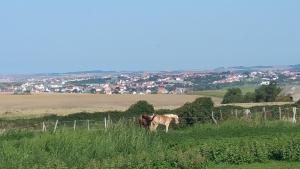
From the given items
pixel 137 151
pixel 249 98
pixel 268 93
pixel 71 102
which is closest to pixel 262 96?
pixel 268 93

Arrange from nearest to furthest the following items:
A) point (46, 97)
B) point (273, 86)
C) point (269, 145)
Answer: point (269, 145), point (273, 86), point (46, 97)

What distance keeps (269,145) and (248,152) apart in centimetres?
120

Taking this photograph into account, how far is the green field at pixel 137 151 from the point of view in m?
19.5

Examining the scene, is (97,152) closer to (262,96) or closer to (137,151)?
(137,151)

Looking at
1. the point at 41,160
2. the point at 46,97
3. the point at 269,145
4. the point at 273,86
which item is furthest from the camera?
the point at 46,97

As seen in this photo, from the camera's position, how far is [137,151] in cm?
2261

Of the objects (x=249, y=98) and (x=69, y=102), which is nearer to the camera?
(x=249, y=98)

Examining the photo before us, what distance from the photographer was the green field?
1948 cm

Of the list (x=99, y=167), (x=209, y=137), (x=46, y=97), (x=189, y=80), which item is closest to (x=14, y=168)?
(x=99, y=167)

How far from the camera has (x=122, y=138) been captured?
77.3ft

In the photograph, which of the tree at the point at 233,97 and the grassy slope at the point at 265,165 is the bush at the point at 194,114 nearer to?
the grassy slope at the point at 265,165

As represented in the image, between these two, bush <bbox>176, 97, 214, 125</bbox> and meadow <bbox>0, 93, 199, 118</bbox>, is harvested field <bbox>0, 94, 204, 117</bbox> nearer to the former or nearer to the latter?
meadow <bbox>0, 93, 199, 118</bbox>

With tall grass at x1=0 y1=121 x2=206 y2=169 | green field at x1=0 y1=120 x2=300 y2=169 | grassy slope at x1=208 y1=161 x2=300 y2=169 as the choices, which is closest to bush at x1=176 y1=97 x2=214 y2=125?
green field at x1=0 y1=120 x2=300 y2=169

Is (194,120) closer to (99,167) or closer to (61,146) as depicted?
(61,146)
